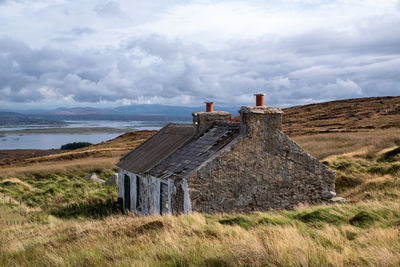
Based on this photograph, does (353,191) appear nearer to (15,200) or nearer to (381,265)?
(381,265)

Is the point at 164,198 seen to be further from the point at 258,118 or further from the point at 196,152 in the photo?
the point at 258,118

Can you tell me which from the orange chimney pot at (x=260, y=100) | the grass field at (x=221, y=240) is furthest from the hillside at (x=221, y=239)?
the orange chimney pot at (x=260, y=100)

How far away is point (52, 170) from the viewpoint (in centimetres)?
3453

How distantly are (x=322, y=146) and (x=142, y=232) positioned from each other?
107ft

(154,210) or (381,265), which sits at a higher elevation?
(381,265)

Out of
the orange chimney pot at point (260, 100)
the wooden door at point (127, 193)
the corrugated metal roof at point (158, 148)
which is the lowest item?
the wooden door at point (127, 193)

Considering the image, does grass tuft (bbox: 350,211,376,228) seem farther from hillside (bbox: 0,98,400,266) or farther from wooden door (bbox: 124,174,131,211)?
wooden door (bbox: 124,174,131,211)

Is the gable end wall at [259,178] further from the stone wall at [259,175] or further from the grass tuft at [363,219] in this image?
the grass tuft at [363,219]

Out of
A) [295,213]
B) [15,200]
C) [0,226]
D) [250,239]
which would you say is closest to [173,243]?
[250,239]

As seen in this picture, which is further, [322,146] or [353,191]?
[322,146]

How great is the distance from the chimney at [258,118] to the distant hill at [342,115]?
49.7 metres

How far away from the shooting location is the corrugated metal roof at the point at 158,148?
1848 centimetres

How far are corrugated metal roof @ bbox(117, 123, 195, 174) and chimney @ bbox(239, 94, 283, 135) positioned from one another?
12.9 ft

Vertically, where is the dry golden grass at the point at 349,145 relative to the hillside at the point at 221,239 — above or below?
below
